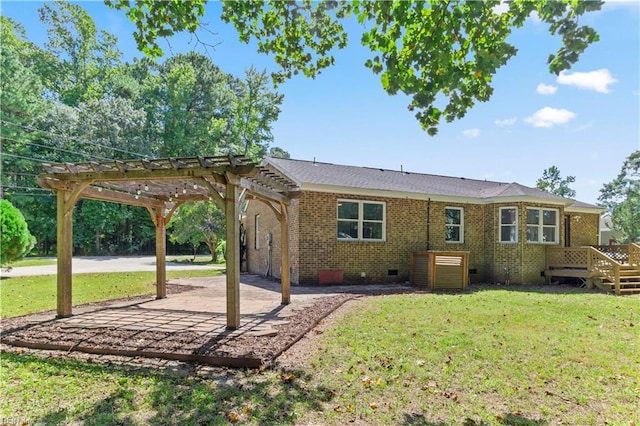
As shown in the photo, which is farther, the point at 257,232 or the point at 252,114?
the point at 252,114

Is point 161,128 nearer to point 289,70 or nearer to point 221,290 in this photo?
point 221,290

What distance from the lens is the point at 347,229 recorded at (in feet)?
42.8

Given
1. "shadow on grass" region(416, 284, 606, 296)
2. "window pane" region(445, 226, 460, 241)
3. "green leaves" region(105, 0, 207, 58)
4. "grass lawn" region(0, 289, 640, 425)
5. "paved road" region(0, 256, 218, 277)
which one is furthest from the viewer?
"paved road" region(0, 256, 218, 277)

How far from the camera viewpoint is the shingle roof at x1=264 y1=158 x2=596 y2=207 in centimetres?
1325

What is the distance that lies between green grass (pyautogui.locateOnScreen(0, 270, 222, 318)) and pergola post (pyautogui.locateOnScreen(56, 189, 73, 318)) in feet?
3.98

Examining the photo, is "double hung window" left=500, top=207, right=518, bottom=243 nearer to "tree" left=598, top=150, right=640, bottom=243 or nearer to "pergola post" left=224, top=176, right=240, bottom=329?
"pergola post" left=224, top=176, right=240, bottom=329

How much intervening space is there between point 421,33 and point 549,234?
12.6m


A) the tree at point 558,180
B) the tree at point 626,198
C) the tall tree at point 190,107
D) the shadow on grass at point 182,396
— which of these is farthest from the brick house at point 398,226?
the tree at point 558,180

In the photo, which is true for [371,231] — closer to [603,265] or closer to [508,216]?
[508,216]

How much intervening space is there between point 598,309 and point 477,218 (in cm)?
692

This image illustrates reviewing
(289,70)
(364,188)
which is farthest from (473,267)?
(289,70)

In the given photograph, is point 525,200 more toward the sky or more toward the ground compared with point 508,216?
more toward the sky

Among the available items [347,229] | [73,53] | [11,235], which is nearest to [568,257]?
[347,229]

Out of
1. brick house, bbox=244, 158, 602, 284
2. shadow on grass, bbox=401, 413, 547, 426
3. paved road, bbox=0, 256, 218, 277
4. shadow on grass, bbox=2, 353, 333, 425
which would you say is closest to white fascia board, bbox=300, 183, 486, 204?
brick house, bbox=244, 158, 602, 284
